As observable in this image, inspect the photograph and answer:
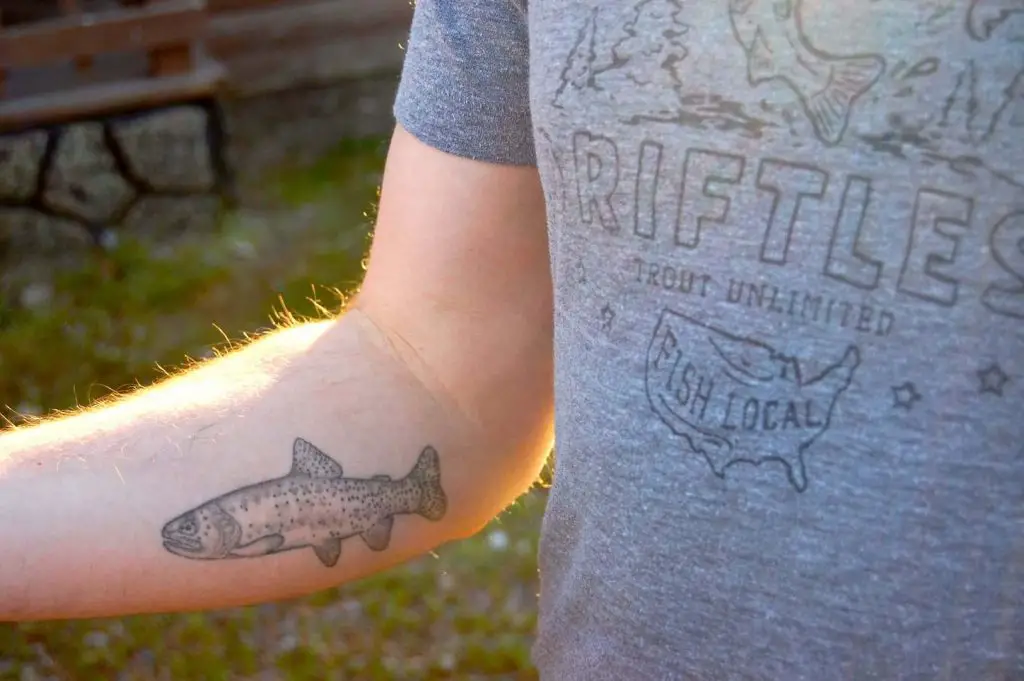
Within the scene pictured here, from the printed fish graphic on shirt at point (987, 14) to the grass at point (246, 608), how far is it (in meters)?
2.13

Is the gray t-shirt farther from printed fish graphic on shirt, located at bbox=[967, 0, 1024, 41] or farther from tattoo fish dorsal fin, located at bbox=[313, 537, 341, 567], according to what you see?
tattoo fish dorsal fin, located at bbox=[313, 537, 341, 567]

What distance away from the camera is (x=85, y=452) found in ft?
3.57

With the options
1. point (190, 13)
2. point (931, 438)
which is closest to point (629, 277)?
point (931, 438)

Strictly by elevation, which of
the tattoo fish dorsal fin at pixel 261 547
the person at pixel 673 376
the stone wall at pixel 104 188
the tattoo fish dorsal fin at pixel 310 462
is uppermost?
the person at pixel 673 376

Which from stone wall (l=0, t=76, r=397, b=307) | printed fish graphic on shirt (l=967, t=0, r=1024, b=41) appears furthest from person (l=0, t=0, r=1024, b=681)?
stone wall (l=0, t=76, r=397, b=307)

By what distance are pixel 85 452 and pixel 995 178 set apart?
943 mm

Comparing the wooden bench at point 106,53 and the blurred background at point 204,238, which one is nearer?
the blurred background at point 204,238

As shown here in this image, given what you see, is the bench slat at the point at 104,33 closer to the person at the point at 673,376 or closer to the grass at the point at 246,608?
the grass at the point at 246,608

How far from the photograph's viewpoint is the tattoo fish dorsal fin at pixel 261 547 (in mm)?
1143

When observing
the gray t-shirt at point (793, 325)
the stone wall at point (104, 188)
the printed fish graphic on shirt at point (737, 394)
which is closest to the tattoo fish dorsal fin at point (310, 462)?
the gray t-shirt at point (793, 325)

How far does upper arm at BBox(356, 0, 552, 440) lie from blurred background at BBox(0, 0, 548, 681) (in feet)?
6.75

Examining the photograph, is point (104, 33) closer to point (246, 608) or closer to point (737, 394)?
point (246, 608)

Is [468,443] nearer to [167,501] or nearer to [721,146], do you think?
[167,501]

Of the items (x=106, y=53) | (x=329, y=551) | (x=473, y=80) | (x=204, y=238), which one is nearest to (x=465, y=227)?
(x=473, y=80)
